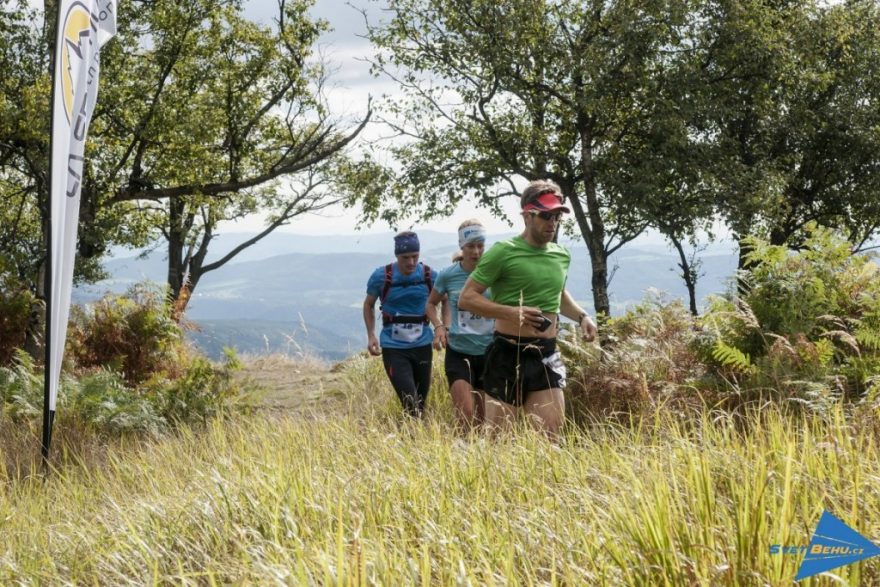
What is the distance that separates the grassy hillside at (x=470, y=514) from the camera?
9.21 feet

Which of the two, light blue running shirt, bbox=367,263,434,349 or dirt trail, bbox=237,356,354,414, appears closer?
light blue running shirt, bbox=367,263,434,349

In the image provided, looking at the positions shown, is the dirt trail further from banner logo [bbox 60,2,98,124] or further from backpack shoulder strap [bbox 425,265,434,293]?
banner logo [bbox 60,2,98,124]

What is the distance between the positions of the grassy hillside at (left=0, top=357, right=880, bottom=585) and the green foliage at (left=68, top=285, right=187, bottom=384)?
6727 millimetres

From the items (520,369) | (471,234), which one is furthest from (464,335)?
(520,369)

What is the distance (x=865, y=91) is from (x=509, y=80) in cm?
1109

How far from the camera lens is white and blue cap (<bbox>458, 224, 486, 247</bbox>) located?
7.16 m

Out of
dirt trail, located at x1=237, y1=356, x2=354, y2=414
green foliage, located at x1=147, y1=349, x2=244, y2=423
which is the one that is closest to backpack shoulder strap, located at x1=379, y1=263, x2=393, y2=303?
dirt trail, located at x1=237, y1=356, x2=354, y2=414

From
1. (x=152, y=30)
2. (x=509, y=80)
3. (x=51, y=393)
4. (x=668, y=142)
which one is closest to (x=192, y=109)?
(x=152, y=30)

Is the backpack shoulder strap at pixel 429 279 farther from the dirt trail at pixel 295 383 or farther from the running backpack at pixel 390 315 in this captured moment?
the dirt trail at pixel 295 383

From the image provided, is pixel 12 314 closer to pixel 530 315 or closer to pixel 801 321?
pixel 530 315

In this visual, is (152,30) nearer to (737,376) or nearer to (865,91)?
(737,376)

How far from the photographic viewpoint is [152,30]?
18.1 metres

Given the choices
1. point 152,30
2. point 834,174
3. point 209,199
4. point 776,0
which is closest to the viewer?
point 152,30

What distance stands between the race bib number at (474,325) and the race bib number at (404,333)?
79 cm
